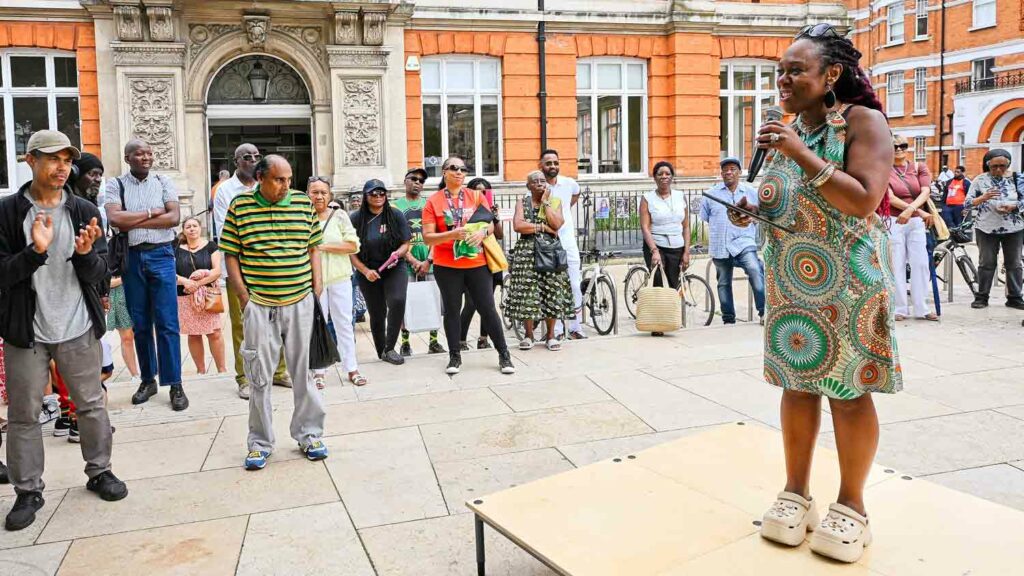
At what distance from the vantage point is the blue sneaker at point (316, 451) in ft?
17.2

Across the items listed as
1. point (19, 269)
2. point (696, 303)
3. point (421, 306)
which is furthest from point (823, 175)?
point (696, 303)

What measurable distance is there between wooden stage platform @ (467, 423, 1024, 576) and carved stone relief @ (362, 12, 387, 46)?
1443 centimetres

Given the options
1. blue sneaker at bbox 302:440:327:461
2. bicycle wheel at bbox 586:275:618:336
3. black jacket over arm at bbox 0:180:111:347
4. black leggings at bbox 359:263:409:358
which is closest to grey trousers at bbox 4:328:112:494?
black jacket over arm at bbox 0:180:111:347

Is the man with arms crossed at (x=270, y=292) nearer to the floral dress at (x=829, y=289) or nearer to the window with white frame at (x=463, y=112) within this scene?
the floral dress at (x=829, y=289)

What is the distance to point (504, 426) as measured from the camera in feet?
19.1

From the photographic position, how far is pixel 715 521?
3.44 meters

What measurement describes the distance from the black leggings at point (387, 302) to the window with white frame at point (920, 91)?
3935 cm

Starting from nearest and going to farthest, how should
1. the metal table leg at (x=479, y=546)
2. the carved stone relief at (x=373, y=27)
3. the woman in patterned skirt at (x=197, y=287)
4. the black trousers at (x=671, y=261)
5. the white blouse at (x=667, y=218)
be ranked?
the metal table leg at (x=479, y=546)
the woman in patterned skirt at (x=197, y=287)
the white blouse at (x=667, y=218)
the black trousers at (x=671, y=261)
the carved stone relief at (x=373, y=27)

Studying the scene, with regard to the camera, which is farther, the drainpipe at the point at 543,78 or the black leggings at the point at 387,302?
the drainpipe at the point at 543,78

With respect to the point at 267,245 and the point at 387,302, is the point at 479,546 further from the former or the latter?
the point at 387,302

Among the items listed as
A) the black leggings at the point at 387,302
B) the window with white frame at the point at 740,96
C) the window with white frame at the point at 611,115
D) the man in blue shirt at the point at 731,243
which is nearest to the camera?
the black leggings at the point at 387,302

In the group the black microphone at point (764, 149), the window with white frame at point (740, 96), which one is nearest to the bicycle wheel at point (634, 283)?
the black microphone at point (764, 149)

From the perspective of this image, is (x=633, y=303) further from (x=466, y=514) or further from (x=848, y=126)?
(x=848, y=126)

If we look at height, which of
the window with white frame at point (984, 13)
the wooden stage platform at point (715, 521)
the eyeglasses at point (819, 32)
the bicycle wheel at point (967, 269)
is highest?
the window with white frame at point (984, 13)
